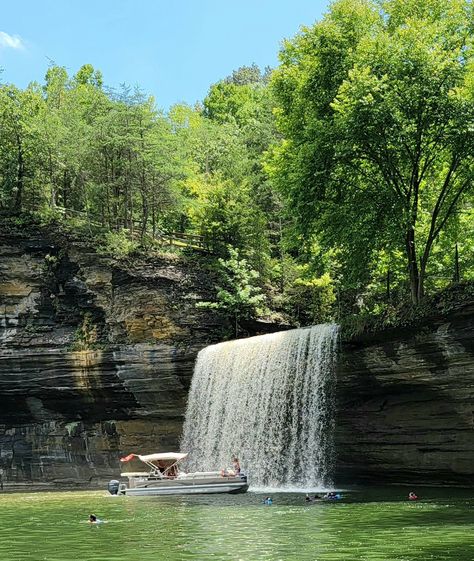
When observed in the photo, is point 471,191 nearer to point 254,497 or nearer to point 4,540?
point 254,497

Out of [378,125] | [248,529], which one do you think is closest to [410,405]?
[378,125]

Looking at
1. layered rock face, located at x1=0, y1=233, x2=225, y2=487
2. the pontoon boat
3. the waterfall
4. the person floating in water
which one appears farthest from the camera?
layered rock face, located at x1=0, y1=233, x2=225, y2=487

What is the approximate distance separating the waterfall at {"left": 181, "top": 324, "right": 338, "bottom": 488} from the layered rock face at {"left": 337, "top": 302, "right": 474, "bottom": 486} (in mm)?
1192

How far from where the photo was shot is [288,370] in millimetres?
34062

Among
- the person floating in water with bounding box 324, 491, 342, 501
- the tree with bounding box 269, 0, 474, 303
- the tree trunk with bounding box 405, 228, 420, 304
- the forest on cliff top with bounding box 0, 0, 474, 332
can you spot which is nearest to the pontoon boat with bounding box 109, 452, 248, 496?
the person floating in water with bounding box 324, 491, 342, 501

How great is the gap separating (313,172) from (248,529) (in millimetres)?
18058

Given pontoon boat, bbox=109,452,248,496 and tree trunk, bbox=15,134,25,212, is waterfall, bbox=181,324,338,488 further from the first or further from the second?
tree trunk, bbox=15,134,25,212

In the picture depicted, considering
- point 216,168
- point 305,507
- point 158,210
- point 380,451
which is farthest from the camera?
point 216,168

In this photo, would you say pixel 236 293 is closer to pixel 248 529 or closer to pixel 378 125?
pixel 378 125

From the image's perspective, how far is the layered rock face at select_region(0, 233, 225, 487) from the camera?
40156 mm

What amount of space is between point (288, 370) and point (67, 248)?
17316 mm

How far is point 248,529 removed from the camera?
19.1 m

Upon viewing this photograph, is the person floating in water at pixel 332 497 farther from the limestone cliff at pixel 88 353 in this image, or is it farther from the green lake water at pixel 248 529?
the limestone cliff at pixel 88 353

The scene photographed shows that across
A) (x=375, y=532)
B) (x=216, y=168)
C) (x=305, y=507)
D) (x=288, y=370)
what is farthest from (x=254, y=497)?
(x=216, y=168)
